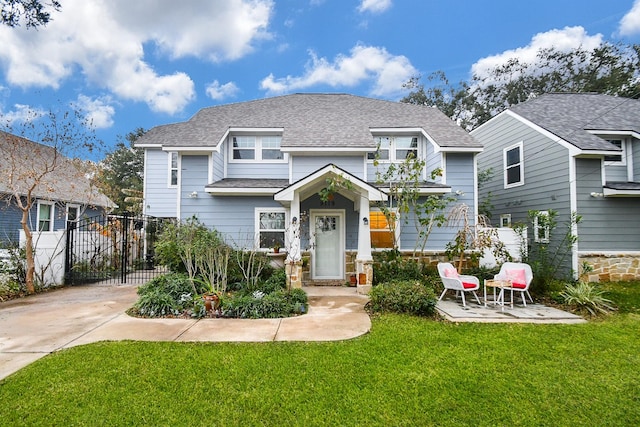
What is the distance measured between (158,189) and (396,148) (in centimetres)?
1106

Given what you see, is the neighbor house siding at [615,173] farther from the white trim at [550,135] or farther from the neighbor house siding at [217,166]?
the neighbor house siding at [217,166]

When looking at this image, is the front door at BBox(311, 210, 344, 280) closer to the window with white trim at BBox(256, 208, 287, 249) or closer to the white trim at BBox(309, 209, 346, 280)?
the white trim at BBox(309, 209, 346, 280)

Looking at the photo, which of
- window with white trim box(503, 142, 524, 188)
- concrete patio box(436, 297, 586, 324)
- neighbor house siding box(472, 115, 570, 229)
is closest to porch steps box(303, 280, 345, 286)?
concrete patio box(436, 297, 586, 324)

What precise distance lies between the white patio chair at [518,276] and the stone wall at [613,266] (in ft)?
13.4

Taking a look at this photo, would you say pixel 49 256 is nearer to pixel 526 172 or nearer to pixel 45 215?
pixel 45 215

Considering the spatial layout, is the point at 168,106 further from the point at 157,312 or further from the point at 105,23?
the point at 157,312

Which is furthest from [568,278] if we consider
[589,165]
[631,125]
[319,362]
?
[319,362]

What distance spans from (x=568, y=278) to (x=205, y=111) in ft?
49.8

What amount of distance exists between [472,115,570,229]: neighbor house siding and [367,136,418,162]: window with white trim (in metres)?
4.15

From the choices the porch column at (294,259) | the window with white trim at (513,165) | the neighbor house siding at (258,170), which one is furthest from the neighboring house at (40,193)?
the window with white trim at (513,165)

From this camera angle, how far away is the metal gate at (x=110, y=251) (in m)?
9.73

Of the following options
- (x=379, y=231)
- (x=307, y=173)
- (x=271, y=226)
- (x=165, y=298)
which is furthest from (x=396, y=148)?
(x=165, y=298)

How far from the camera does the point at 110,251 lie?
12.1 metres

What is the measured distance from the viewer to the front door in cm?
1018
